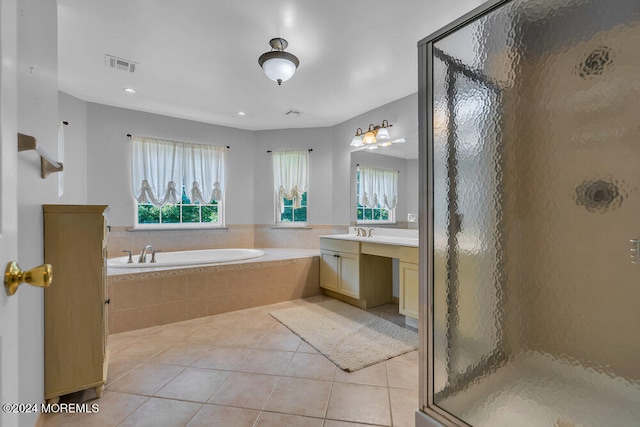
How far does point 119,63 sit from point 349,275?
2951mm

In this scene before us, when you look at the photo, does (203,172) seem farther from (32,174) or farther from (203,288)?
(32,174)

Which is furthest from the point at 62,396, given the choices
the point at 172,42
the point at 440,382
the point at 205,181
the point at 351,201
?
the point at 351,201

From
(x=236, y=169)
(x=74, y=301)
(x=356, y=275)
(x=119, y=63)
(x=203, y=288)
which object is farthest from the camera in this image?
(x=236, y=169)

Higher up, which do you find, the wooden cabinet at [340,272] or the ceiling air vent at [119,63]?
the ceiling air vent at [119,63]

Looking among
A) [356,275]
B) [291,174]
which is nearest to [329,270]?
[356,275]

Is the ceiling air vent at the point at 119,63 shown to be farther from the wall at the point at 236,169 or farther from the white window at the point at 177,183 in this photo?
the white window at the point at 177,183

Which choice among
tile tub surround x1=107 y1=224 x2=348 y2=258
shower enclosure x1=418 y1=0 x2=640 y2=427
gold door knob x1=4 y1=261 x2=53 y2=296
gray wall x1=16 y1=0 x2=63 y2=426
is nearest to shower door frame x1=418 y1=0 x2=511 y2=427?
shower enclosure x1=418 y1=0 x2=640 y2=427

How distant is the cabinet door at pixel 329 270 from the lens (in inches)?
135

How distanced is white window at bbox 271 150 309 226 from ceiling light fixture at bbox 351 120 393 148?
0.97 metres

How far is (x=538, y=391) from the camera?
982 mm

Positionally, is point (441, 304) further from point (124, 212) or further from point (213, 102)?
point (124, 212)

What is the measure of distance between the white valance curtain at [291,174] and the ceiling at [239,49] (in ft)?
2.94

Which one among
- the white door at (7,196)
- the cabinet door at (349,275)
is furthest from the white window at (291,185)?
the white door at (7,196)

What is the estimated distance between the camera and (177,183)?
3889 millimetres
